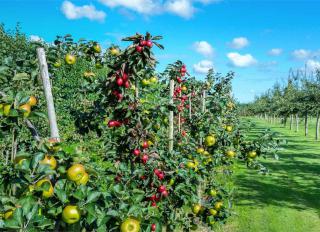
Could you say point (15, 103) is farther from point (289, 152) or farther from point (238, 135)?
point (289, 152)

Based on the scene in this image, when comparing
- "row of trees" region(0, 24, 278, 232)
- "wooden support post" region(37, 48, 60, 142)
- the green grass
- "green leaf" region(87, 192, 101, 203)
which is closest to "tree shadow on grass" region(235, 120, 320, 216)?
the green grass

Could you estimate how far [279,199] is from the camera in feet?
37.5

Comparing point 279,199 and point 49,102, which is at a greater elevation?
point 49,102

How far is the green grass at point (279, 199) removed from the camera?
8.96 metres

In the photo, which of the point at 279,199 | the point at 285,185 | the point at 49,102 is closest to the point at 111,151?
the point at 49,102

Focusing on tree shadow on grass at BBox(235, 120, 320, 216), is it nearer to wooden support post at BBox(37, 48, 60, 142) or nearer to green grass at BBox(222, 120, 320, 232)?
green grass at BBox(222, 120, 320, 232)

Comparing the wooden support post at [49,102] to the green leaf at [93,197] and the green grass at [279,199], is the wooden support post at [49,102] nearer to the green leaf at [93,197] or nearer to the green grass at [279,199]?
the green leaf at [93,197]

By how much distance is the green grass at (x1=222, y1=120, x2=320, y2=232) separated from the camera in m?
8.96

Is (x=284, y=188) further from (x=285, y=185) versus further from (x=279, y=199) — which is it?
(x=279, y=199)

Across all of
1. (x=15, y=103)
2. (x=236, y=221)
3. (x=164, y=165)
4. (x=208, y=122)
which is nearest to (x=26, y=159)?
(x=15, y=103)

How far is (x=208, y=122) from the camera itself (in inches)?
253

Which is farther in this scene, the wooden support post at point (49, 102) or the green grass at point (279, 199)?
the green grass at point (279, 199)

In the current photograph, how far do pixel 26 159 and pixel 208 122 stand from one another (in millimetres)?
4683

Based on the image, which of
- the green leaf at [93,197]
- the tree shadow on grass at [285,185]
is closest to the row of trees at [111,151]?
the green leaf at [93,197]
